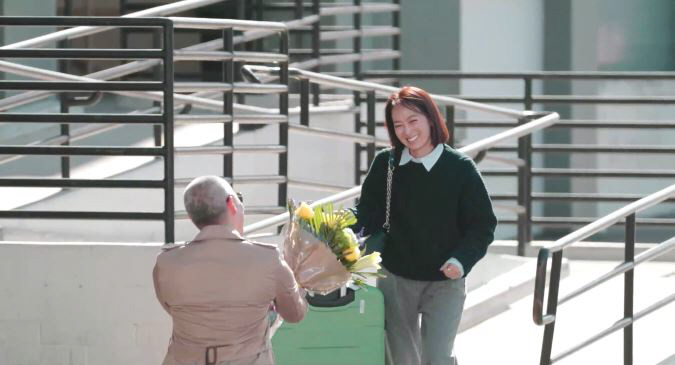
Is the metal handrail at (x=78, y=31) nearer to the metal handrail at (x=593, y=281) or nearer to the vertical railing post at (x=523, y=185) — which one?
the vertical railing post at (x=523, y=185)

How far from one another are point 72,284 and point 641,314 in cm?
290

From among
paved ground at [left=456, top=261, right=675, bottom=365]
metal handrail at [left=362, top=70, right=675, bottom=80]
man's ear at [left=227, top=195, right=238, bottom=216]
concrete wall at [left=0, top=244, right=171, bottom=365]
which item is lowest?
paved ground at [left=456, top=261, right=675, bottom=365]

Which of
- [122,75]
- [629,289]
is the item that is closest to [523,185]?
[122,75]

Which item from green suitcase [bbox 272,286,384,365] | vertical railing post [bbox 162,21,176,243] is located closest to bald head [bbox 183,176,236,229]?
green suitcase [bbox 272,286,384,365]

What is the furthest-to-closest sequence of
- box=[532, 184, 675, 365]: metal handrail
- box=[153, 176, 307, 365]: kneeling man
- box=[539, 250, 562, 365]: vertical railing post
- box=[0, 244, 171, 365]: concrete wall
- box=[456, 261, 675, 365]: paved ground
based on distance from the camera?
box=[456, 261, 675, 365]: paved ground, box=[0, 244, 171, 365]: concrete wall, box=[539, 250, 562, 365]: vertical railing post, box=[532, 184, 675, 365]: metal handrail, box=[153, 176, 307, 365]: kneeling man

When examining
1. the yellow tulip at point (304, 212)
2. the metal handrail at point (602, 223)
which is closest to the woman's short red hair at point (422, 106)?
the yellow tulip at point (304, 212)

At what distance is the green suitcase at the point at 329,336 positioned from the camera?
19.6 ft

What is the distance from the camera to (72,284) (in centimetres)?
782

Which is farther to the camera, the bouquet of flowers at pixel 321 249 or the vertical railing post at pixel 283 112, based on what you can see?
the vertical railing post at pixel 283 112

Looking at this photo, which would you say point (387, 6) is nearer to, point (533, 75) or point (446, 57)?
point (533, 75)

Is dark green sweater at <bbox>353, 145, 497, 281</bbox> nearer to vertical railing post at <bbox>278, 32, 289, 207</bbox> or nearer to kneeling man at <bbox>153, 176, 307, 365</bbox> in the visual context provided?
kneeling man at <bbox>153, 176, 307, 365</bbox>

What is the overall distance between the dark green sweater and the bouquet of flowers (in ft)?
1.84

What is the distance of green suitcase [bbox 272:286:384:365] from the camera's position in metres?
5.97

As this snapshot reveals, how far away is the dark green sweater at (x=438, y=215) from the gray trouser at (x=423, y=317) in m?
0.06
